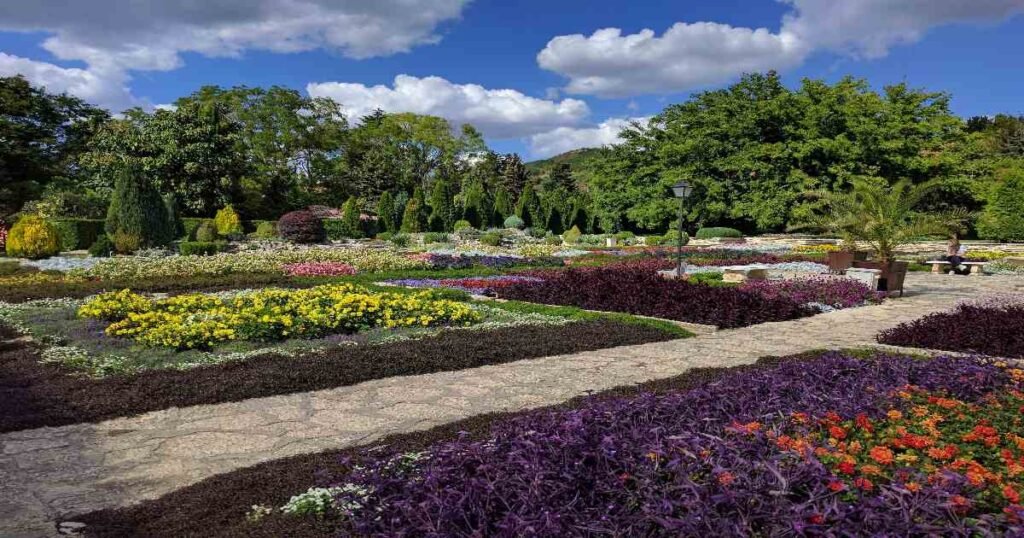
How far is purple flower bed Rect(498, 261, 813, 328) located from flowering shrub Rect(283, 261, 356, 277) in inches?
190

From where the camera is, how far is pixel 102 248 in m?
17.4

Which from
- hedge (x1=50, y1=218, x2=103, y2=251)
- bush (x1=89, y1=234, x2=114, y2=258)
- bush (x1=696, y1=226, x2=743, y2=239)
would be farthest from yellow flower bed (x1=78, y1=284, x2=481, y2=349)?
bush (x1=696, y1=226, x2=743, y2=239)

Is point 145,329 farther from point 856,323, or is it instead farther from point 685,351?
point 856,323

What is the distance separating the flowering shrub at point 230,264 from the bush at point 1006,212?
24860 mm

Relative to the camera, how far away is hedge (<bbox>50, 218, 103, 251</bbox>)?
19.7 metres

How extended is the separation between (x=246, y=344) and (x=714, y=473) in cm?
520

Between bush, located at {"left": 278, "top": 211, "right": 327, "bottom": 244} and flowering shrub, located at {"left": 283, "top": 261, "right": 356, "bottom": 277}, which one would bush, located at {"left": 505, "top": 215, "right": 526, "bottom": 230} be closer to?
bush, located at {"left": 278, "top": 211, "right": 327, "bottom": 244}

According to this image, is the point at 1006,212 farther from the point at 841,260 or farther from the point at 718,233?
the point at 841,260

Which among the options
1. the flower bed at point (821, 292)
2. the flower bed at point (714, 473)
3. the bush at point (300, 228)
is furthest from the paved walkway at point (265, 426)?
the bush at point (300, 228)

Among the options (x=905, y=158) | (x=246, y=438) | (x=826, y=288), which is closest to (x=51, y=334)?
(x=246, y=438)

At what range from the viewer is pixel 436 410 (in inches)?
176

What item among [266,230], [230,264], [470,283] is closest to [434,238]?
[266,230]

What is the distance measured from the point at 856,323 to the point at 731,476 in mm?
7309

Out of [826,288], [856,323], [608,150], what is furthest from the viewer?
[608,150]
